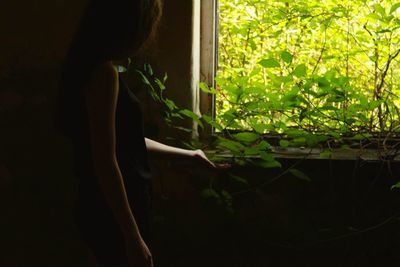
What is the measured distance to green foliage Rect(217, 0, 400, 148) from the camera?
5.69 ft

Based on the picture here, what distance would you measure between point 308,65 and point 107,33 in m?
1.03

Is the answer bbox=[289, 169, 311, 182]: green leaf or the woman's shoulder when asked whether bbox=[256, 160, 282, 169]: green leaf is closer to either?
bbox=[289, 169, 311, 182]: green leaf

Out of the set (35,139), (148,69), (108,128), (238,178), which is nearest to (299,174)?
(238,178)

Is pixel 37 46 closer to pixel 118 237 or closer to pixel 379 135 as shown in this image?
pixel 118 237

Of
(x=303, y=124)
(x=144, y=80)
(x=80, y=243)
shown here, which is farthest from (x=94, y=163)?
(x=303, y=124)

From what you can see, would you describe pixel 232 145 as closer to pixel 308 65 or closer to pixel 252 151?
pixel 252 151

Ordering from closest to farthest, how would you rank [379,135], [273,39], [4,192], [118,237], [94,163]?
[94,163] → [118,237] → [4,192] → [379,135] → [273,39]

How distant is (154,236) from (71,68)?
0.93m

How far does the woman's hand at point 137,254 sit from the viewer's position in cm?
114

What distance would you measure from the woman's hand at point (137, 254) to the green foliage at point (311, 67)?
680 millimetres

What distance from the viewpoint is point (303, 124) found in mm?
1873

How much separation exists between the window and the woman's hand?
0.69 metres

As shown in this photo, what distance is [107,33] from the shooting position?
112 cm

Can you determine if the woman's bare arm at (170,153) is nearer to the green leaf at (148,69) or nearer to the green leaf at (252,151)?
the green leaf at (252,151)
